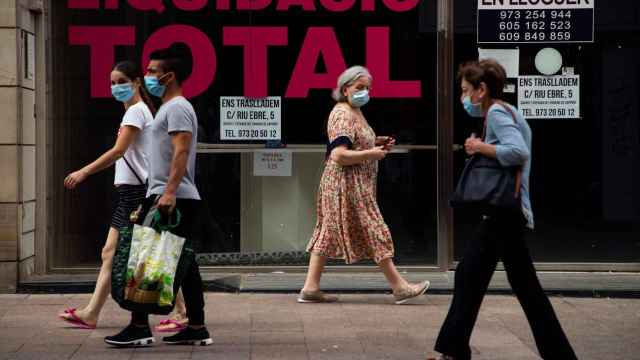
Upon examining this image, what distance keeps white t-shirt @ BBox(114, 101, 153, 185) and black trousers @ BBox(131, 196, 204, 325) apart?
543mm

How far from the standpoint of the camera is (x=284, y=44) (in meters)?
10.6

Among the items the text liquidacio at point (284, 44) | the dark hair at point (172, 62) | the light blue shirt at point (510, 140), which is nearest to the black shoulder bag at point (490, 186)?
the light blue shirt at point (510, 140)

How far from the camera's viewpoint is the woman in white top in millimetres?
7668

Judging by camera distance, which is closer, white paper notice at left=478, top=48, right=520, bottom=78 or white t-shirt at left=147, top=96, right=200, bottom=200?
white t-shirt at left=147, top=96, right=200, bottom=200

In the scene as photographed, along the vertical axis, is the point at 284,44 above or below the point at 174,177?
above

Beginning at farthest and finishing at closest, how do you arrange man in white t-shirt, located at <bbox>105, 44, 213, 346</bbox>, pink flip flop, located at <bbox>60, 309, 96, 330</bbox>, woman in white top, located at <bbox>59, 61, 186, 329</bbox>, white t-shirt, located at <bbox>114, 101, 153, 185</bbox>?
pink flip flop, located at <bbox>60, 309, 96, 330</bbox> → white t-shirt, located at <bbox>114, 101, 153, 185</bbox> → woman in white top, located at <bbox>59, 61, 186, 329</bbox> → man in white t-shirt, located at <bbox>105, 44, 213, 346</bbox>

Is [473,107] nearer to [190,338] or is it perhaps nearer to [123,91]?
[190,338]

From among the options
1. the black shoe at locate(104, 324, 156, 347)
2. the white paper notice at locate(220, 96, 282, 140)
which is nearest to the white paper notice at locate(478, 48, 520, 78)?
the white paper notice at locate(220, 96, 282, 140)

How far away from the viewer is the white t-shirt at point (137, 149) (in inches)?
306

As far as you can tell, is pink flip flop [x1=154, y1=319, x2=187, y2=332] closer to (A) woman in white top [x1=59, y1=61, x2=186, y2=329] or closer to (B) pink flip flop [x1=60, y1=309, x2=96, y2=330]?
(A) woman in white top [x1=59, y1=61, x2=186, y2=329]

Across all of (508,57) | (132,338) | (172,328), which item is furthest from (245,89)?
(132,338)

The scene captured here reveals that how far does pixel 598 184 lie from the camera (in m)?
10.8

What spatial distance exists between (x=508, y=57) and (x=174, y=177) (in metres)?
4.54

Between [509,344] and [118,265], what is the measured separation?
2490mm
